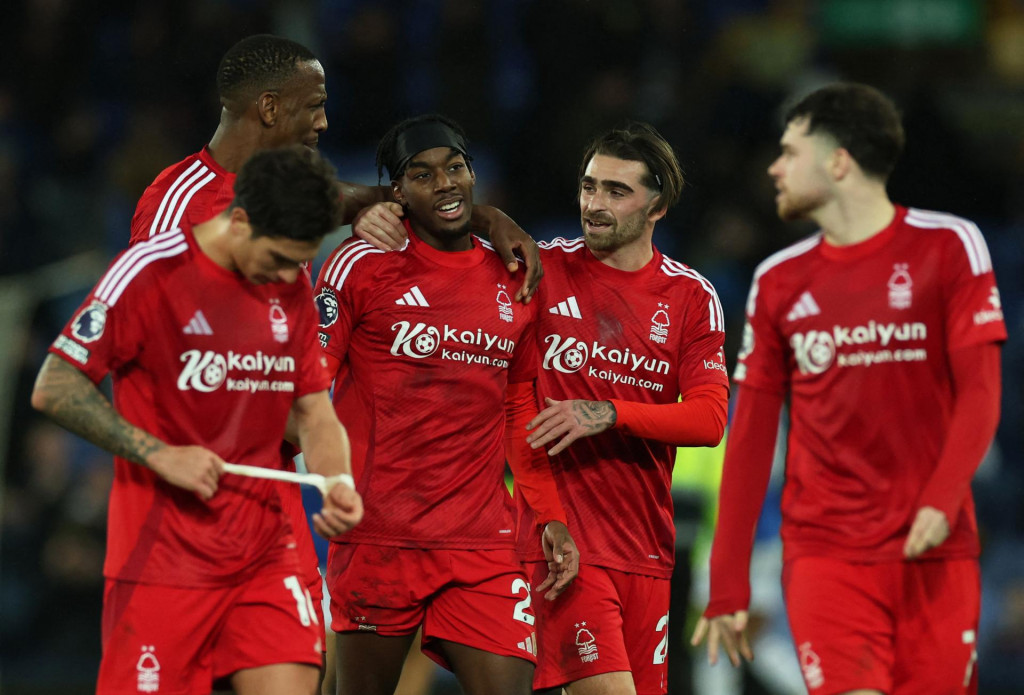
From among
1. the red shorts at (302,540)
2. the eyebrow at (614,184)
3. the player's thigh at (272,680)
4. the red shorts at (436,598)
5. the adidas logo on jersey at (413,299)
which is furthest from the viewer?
the eyebrow at (614,184)

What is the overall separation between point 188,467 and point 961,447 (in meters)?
2.36

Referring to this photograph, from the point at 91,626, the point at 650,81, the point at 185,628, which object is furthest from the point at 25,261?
the point at 185,628

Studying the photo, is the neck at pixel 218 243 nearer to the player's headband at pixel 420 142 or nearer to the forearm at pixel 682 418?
the player's headband at pixel 420 142

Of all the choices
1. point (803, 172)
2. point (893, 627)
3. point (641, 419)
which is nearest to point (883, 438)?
point (893, 627)

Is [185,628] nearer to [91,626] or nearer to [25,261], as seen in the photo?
[91,626]

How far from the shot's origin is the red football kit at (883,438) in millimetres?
4234

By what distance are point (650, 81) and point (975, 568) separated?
7066 mm

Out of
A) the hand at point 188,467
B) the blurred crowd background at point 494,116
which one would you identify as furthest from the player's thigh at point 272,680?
the blurred crowd background at point 494,116

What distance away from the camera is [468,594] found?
5387mm

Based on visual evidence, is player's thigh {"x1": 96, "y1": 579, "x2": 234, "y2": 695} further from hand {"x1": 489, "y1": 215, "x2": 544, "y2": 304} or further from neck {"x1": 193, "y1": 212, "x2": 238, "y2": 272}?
hand {"x1": 489, "y1": 215, "x2": 544, "y2": 304}

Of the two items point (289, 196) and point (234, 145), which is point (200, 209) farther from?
point (289, 196)

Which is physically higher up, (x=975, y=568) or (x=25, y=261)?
(x=25, y=261)

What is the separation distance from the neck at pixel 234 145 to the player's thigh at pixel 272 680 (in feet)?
6.87

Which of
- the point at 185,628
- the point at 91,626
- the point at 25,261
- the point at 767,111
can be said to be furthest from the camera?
the point at 767,111
